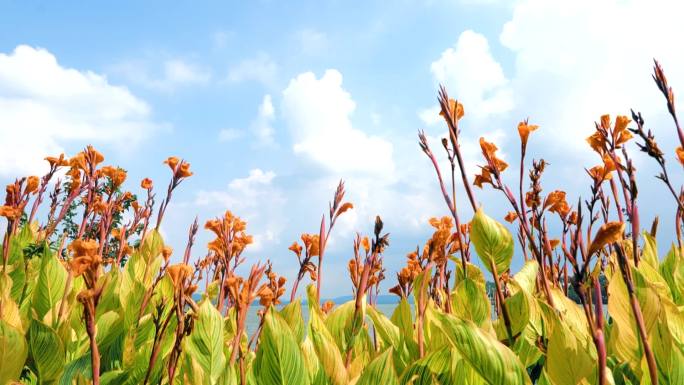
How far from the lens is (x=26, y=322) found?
2023 mm

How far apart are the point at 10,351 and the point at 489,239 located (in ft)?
4.83

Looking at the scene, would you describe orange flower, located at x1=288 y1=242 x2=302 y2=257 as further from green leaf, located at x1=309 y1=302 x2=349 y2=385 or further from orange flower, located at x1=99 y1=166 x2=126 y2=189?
orange flower, located at x1=99 y1=166 x2=126 y2=189

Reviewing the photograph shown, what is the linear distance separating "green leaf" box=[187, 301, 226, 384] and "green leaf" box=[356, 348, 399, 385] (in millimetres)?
447

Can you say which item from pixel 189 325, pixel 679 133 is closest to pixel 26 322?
pixel 189 325

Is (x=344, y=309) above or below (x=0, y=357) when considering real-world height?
above

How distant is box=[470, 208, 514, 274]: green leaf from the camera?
49.8 inches

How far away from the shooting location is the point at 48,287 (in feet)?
6.98

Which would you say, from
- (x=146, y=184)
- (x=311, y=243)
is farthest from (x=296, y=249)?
(x=146, y=184)

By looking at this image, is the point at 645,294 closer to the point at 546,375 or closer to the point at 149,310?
the point at 546,375

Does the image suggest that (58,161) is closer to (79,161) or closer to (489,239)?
(79,161)

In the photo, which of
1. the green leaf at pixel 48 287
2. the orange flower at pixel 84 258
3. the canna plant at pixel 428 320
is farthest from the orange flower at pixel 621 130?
the green leaf at pixel 48 287

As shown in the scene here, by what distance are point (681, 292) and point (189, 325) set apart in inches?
66.9

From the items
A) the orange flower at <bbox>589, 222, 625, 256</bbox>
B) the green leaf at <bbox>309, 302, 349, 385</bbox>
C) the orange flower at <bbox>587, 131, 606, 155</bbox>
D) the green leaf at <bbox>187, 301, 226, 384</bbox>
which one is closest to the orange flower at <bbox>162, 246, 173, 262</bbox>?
the green leaf at <bbox>187, 301, 226, 384</bbox>

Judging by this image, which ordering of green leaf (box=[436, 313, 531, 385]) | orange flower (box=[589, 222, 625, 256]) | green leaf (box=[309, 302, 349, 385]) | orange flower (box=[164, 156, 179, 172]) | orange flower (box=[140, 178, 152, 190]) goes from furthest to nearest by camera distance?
orange flower (box=[140, 178, 152, 190])
orange flower (box=[164, 156, 179, 172])
green leaf (box=[309, 302, 349, 385])
green leaf (box=[436, 313, 531, 385])
orange flower (box=[589, 222, 625, 256])
